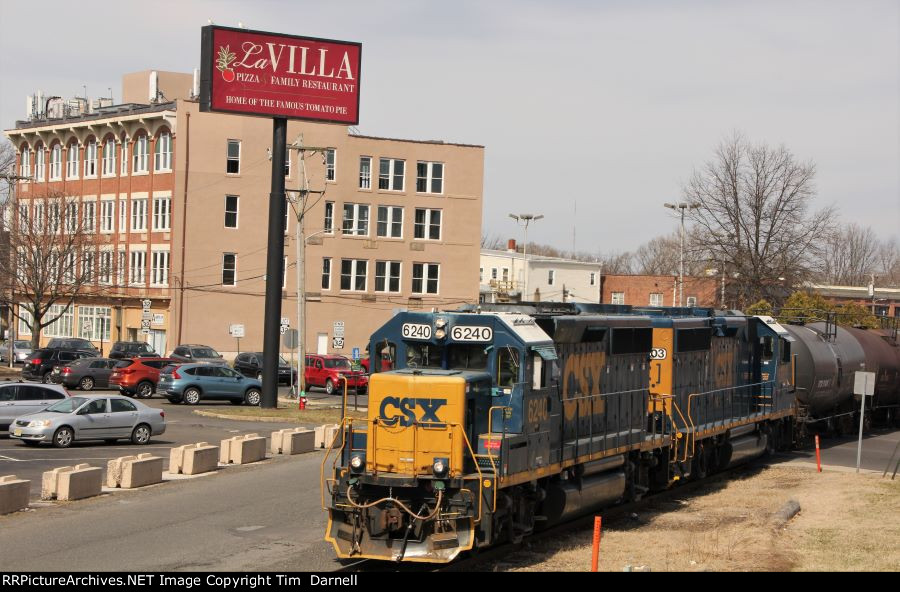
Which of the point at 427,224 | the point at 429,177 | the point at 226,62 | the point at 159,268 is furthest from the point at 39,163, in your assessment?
the point at 226,62

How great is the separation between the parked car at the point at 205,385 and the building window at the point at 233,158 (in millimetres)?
25068

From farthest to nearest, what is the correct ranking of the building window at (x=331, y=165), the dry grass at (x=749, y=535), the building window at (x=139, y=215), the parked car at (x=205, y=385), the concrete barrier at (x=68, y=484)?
the building window at (x=331, y=165)
the building window at (x=139, y=215)
the parked car at (x=205, y=385)
the concrete barrier at (x=68, y=484)
the dry grass at (x=749, y=535)

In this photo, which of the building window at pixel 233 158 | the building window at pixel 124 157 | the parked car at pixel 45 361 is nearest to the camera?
the parked car at pixel 45 361

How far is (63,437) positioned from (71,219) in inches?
1500

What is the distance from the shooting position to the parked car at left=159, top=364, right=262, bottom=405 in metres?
48.6

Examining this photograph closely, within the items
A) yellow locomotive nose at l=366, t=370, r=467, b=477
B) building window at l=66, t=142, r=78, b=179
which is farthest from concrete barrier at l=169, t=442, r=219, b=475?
building window at l=66, t=142, r=78, b=179

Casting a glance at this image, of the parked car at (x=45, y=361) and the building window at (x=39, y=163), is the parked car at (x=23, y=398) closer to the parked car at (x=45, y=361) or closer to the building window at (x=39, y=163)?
the parked car at (x=45, y=361)

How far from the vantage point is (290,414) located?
143 feet

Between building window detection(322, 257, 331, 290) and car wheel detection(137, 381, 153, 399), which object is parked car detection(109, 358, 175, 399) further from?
building window detection(322, 257, 331, 290)

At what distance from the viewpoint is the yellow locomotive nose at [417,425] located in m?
15.7

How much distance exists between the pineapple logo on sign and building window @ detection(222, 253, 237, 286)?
2937 cm

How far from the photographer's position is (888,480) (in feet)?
94.0

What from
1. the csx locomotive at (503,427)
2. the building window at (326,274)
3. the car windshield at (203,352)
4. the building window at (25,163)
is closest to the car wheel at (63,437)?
the csx locomotive at (503,427)

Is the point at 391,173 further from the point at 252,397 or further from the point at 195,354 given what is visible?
the point at 252,397
